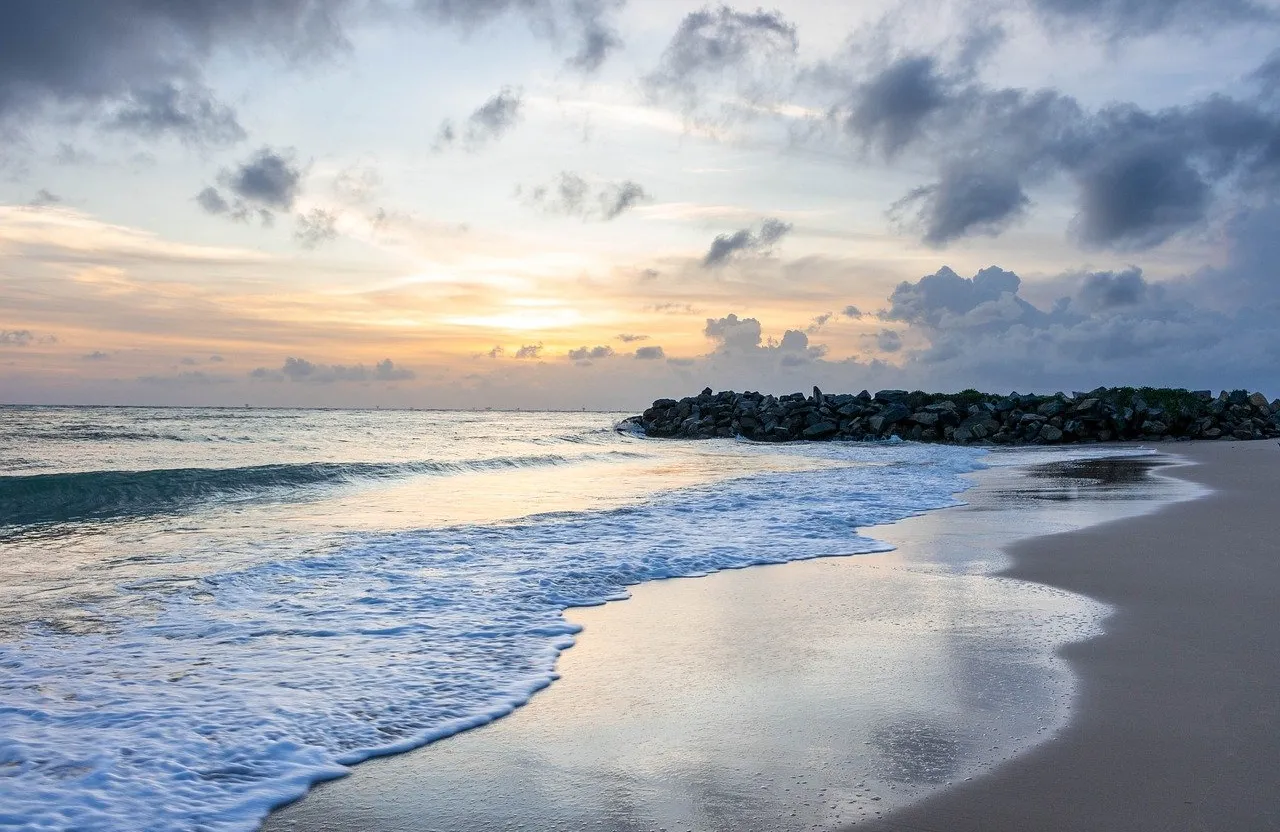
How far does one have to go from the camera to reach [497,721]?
428 cm

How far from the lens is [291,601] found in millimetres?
6883

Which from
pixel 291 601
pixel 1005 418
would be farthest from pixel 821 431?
pixel 291 601

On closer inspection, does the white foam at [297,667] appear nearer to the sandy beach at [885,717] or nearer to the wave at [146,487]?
the sandy beach at [885,717]

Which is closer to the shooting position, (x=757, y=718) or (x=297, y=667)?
(x=757, y=718)

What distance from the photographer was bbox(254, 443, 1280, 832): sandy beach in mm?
3148

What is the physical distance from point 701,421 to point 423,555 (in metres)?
37.2

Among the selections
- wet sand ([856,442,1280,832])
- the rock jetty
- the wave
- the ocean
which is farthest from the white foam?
the rock jetty

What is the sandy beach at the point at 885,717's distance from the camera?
10.3 ft

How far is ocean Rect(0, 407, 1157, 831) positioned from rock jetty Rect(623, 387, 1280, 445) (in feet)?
68.7

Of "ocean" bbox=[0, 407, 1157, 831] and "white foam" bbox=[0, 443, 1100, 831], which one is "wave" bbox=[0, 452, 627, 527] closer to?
"ocean" bbox=[0, 407, 1157, 831]

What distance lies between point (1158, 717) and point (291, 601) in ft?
19.5

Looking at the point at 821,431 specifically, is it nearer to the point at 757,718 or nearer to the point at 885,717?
the point at 885,717

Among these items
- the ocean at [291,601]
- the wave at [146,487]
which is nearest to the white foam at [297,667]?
the ocean at [291,601]

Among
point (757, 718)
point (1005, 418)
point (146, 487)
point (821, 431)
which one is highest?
point (1005, 418)
